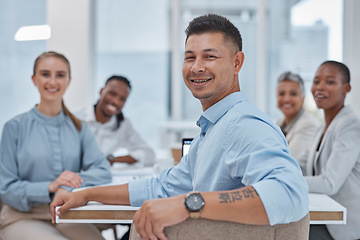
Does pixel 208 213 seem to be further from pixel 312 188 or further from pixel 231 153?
pixel 312 188

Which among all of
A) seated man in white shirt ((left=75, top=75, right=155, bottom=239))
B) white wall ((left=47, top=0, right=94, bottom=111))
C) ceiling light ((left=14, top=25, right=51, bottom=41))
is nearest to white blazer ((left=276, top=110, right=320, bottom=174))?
seated man in white shirt ((left=75, top=75, right=155, bottom=239))

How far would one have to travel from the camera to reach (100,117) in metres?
3.31

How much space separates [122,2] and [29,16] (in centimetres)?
138

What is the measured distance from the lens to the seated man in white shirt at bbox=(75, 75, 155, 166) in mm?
3217

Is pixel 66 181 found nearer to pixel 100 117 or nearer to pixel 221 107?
pixel 221 107

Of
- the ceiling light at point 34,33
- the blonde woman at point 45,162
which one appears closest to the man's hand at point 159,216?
the blonde woman at point 45,162

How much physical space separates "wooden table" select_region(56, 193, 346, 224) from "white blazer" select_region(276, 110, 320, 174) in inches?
32.9

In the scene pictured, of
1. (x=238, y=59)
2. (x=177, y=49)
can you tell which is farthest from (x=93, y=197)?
(x=177, y=49)

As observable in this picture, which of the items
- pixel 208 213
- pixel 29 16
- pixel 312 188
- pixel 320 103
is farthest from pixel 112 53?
pixel 208 213

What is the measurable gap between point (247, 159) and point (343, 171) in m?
1.06

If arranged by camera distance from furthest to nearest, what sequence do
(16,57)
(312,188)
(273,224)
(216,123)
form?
(16,57), (312,188), (216,123), (273,224)

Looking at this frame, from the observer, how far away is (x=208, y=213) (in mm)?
990

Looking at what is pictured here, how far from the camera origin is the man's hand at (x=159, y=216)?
0.99 m

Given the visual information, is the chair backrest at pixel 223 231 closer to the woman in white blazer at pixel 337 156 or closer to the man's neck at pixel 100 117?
the woman in white blazer at pixel 337 156
